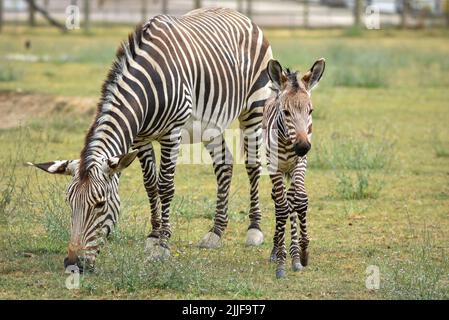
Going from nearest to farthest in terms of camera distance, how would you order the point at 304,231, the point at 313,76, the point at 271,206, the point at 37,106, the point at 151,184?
the point at 313,76, the point at 304,231, the point at 151,184, the point at 271,206, the point at 37,106

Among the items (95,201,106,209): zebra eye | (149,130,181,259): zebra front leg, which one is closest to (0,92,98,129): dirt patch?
(149,130,181,259): zebra front leg

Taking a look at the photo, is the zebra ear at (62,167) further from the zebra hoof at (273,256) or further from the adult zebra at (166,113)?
the zebra hoof at (273,256)

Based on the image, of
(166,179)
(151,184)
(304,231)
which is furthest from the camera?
(151,184)

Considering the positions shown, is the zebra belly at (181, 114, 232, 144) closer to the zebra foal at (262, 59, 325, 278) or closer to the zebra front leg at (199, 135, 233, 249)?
the zebra front leg at (199, 135, 233, 249)

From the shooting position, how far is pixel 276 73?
742 cm

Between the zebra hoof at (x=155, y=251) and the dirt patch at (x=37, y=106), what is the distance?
696 cm

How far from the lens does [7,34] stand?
28.4m

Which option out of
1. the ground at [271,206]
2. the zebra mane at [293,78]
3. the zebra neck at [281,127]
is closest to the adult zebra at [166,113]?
the ground at [271,206]

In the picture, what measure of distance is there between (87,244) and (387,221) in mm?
3762

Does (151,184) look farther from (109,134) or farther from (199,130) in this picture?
(109,134)

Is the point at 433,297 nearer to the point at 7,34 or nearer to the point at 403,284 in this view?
the point at 403,284

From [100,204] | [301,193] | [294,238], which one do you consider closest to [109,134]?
[100,204]

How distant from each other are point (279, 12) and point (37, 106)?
23.2 m

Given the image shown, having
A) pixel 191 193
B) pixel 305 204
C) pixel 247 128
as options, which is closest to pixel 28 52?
pixel 191 193
